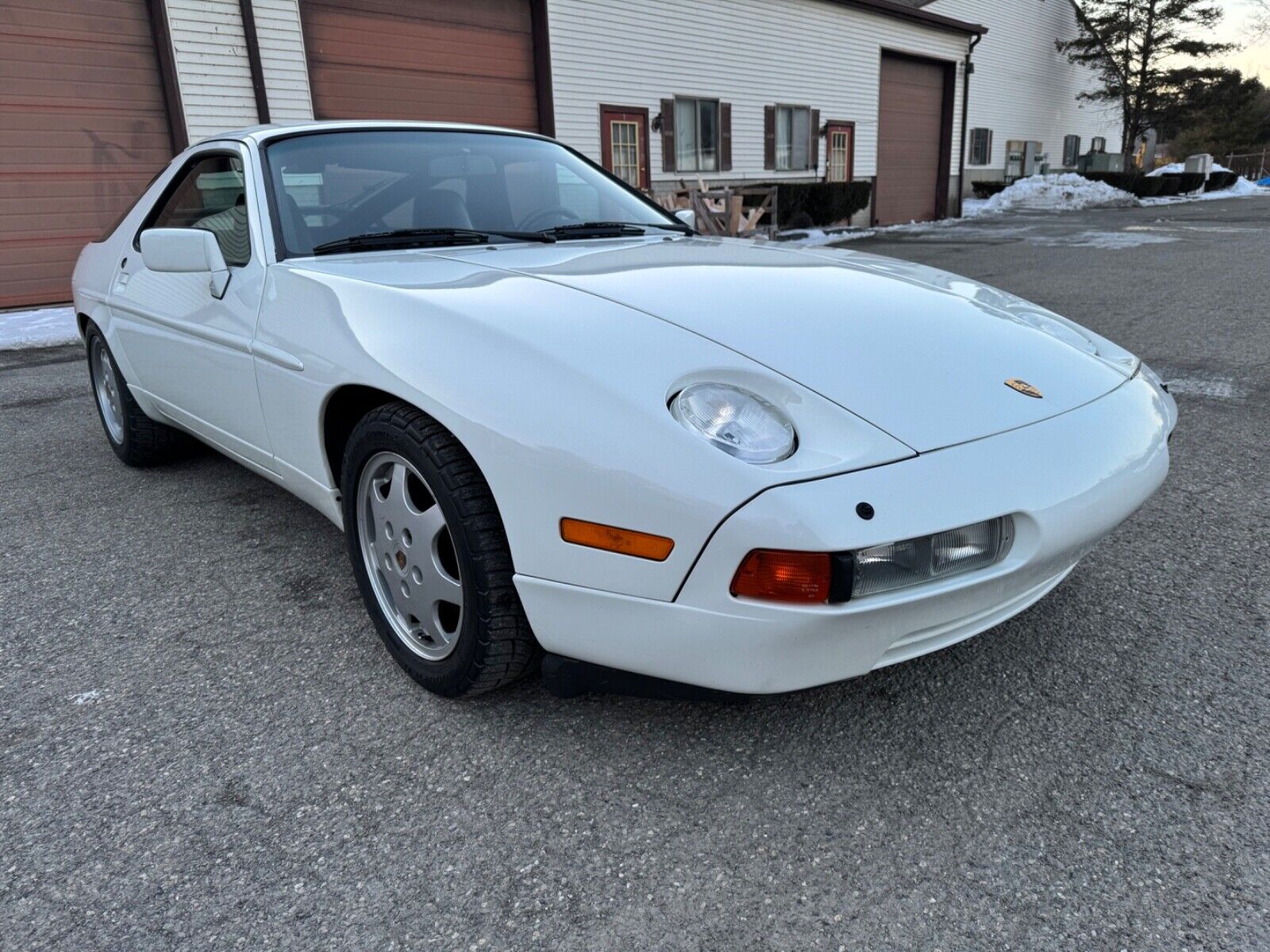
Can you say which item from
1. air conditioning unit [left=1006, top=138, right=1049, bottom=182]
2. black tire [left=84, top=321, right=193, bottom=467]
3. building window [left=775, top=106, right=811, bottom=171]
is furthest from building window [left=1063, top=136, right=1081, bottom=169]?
black tire [left=84, top=321, right=193, bottom=467]

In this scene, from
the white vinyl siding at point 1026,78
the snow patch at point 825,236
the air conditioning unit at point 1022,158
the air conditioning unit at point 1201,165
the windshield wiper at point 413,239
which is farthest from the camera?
the air conditioning unit at point 1201,165

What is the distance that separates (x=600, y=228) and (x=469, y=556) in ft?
5.01

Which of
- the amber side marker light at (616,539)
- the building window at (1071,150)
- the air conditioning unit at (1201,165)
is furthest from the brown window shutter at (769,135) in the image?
the air conditioning unit at (1201,165)

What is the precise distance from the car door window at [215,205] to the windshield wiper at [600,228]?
3.05 feet

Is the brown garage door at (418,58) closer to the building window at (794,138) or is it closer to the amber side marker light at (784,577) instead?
the building window at (794,138)

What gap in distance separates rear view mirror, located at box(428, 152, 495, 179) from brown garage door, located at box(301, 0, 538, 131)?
270 inches

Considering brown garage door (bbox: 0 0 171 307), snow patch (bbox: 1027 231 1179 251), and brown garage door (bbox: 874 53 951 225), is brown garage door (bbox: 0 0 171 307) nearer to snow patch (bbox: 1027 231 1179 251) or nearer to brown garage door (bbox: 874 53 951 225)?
snow patch (bbox: 1027 231 1179 251)

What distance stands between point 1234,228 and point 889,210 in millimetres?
6932

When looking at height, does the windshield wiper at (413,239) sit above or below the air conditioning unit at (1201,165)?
below

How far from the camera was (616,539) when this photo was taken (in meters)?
1.55

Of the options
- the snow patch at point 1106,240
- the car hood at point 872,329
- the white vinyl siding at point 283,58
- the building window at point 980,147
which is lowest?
the snow patch at point 1106,240

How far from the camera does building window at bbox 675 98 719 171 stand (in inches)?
585

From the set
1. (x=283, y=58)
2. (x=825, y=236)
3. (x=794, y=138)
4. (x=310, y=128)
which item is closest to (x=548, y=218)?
(x=310, y=128)

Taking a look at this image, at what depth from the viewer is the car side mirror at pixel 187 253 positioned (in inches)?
97.7
